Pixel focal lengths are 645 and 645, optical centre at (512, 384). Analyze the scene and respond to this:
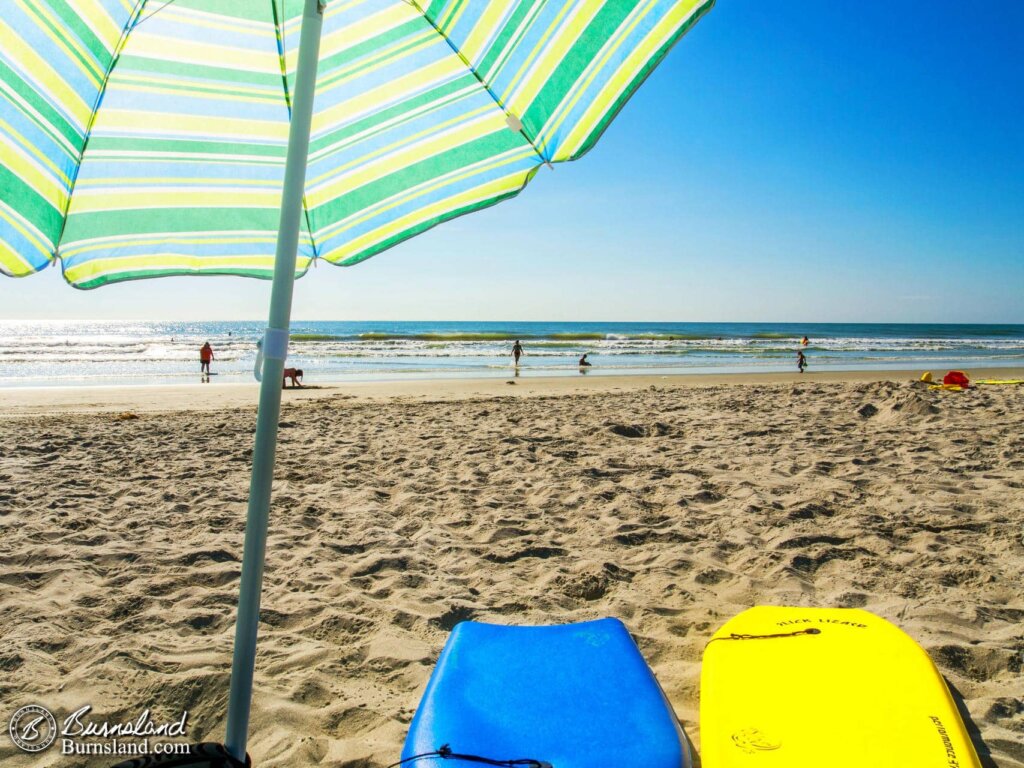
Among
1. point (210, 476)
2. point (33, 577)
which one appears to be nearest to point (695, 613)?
point (33, 577)

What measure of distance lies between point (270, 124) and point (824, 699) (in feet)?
8.89

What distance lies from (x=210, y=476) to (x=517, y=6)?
5470mm

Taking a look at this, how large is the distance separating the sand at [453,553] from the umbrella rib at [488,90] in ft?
6.83

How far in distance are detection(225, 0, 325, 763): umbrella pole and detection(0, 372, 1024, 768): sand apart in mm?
893

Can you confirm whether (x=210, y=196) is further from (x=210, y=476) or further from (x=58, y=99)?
(x=210, y=476)

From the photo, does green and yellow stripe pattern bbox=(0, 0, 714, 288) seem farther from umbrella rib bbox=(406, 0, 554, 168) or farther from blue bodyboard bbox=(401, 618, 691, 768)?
blue bodyboard bbox=(401, 618, 691, 768)

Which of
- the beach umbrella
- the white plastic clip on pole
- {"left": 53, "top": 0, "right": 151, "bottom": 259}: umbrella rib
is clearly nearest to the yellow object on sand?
the beach umbrella

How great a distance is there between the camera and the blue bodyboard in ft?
6.39

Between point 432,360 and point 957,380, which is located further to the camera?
point 432,360

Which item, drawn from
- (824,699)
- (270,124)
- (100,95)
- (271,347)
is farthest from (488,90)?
(824,699)

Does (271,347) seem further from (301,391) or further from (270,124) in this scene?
(301,391)

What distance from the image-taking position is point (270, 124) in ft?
6.47

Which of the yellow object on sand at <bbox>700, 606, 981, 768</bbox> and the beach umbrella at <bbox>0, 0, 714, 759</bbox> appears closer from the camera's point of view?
the beach umbrella at <bbox>0, 0, 714, 759</bbox>

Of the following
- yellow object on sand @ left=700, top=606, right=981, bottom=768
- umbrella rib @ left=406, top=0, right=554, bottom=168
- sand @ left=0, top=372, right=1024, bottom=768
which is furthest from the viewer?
sand @ left=0, top=372, right=1024, bottom=768
